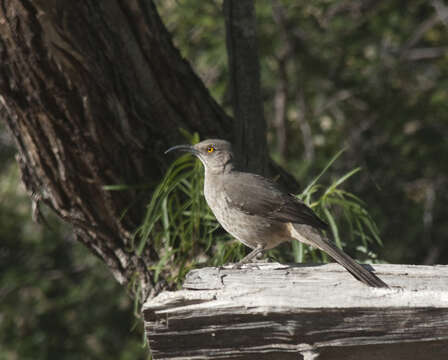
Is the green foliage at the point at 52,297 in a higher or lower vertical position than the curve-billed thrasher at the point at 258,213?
lower

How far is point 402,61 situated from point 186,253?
4417 mm

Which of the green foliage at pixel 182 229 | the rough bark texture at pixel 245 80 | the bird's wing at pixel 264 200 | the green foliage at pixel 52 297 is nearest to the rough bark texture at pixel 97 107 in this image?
the green foliage at pixel 182 229

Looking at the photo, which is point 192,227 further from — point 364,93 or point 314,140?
point 364,93

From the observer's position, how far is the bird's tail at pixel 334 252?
2.76m

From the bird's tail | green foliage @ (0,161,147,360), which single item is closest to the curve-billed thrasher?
the bird's tail

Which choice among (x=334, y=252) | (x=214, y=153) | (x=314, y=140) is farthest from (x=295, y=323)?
(x=314, y=140)

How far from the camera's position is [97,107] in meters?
4.11

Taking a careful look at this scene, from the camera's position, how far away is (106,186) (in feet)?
14.1

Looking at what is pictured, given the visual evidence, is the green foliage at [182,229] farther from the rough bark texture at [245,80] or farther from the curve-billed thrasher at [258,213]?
the rough bark texture at [245,80]

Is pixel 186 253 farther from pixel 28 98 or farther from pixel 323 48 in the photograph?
pixel 323 48

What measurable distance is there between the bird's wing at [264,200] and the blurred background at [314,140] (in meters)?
2.68

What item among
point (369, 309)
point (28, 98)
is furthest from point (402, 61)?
point (369, 309)

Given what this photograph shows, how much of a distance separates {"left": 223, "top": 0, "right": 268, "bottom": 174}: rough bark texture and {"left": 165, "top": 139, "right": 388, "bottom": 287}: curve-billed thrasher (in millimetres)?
259

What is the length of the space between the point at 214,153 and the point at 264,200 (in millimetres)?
580
